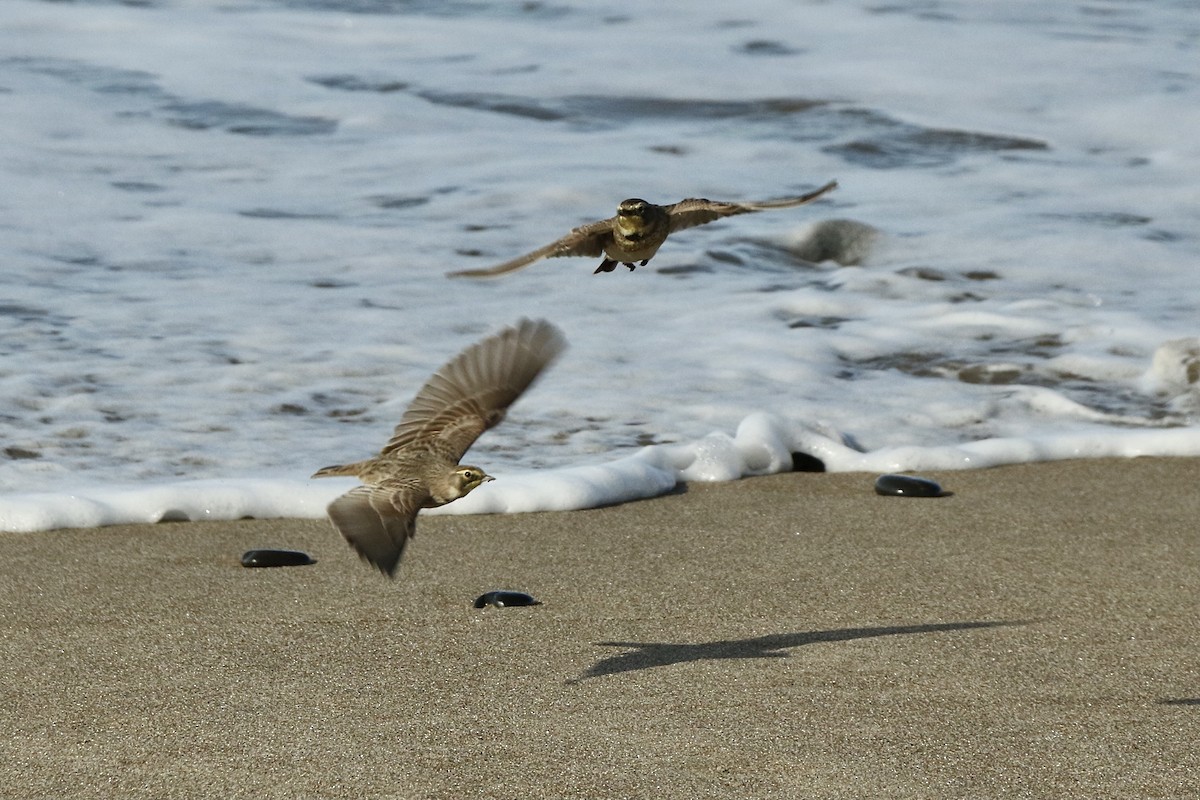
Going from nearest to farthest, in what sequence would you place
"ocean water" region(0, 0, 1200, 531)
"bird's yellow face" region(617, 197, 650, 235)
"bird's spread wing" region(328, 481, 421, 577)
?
"bird's spread wing" region(328, 481, 421, 577) → "bird's yellow face" region(617, 197, 650, 235) → "ocean water" region(0, 0, 1200, 531)

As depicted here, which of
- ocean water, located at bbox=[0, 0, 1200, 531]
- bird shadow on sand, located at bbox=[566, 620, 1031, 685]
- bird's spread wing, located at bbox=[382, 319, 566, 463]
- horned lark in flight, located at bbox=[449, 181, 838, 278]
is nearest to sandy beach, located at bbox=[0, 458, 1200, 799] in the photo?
bird shadow on sand, located at bbox=[566, 620, 1031, 685]

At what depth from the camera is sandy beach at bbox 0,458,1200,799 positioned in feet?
11.9

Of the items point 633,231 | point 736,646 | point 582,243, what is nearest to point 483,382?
point 582,243

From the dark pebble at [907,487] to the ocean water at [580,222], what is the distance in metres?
0.37

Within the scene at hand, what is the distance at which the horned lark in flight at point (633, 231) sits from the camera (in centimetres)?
420

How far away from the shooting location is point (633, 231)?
4.20 m

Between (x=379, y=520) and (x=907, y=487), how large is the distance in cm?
283

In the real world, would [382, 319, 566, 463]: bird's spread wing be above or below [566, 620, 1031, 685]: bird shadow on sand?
above

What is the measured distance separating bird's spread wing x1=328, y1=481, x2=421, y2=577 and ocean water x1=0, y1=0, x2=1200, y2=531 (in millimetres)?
1923

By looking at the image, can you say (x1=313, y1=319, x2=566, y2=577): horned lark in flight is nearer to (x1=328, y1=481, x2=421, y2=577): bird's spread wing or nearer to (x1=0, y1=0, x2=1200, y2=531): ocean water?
(x1=328, y1=481, x2=421, y2=577): bird's spread wing

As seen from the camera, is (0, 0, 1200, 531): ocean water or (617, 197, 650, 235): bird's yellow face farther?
(0, 0, 1200, 531): ocean water

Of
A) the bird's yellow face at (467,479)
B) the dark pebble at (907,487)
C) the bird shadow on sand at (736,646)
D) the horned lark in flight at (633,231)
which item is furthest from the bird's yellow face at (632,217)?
the dark pebble at (907,487)

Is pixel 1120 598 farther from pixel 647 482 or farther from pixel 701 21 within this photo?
pixel 701 21

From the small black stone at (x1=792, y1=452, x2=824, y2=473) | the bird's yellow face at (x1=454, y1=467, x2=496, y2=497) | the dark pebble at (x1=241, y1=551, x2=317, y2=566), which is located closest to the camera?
the bird's yellow face at (x1=454, y1=467, x2=496, y2=497)
